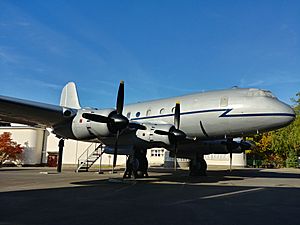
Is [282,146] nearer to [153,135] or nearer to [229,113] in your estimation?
[229,113]

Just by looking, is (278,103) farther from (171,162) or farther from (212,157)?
(212,157)

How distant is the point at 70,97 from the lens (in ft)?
76.3

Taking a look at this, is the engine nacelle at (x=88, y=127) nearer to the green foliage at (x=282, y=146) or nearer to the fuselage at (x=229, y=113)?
the fuselage at (x=229, y=113)

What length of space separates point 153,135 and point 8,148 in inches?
1289

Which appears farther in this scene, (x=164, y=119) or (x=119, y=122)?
(x=164, y=119)

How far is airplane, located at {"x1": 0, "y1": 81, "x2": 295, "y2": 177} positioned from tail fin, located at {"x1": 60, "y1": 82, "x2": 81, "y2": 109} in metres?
6.30

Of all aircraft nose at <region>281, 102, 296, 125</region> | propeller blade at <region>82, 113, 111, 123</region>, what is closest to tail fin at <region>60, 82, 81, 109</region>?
propeller blade at <region>82, 113, 111, 123</region>

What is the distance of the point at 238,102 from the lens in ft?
51.0

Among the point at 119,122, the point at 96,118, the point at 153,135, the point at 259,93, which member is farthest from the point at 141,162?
the point at 259,93

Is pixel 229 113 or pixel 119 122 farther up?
pixel 229 113

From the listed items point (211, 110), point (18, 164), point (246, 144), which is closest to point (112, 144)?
point (211, 110)

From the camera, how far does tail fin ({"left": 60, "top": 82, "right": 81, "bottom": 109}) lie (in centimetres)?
2289

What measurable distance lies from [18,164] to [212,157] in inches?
1170

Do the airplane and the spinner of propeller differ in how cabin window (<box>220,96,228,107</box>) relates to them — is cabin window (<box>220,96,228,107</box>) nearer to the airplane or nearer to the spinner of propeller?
the airplane
